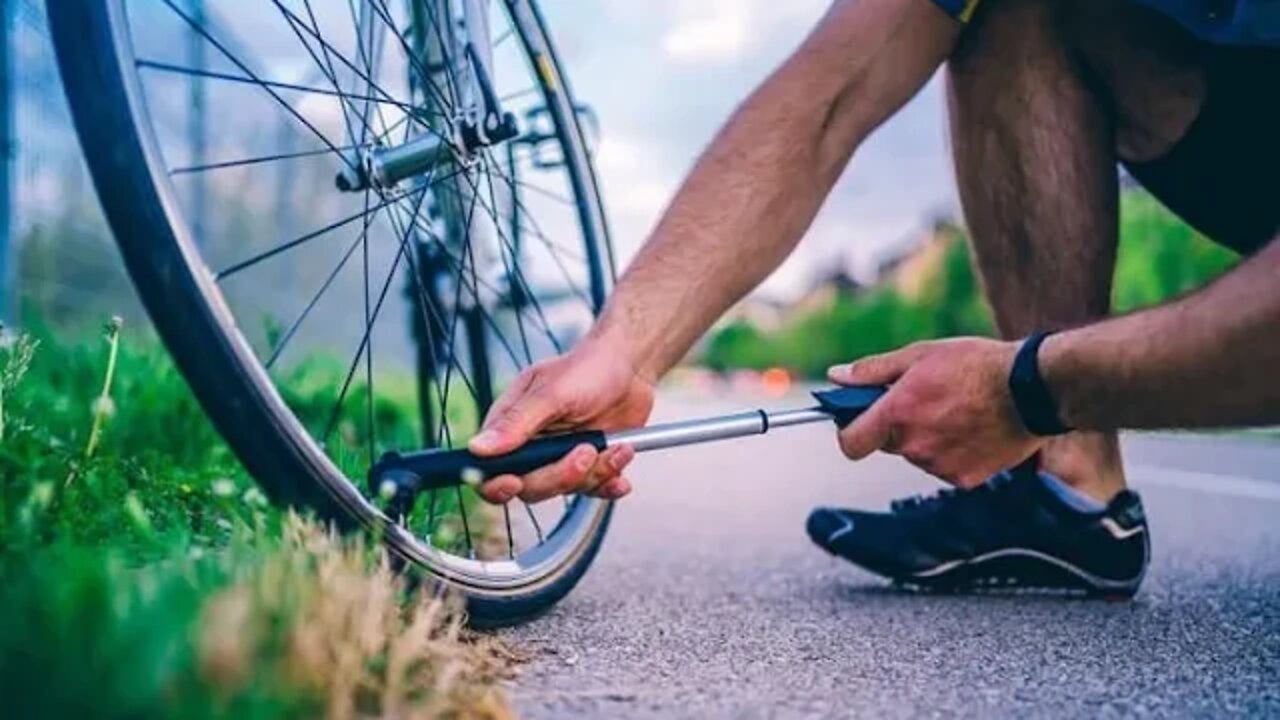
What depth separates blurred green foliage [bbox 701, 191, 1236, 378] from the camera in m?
17.3

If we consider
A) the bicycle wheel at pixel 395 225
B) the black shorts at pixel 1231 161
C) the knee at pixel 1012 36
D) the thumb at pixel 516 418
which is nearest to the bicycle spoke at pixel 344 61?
the bicycle wheel at pixel 395 225

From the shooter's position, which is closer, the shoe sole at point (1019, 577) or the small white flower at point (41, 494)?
the small white flower at point (41, 494)

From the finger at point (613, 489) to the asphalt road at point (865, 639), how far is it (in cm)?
16

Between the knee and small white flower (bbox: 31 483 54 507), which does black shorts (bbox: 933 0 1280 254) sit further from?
small white flower (bbox: 31 483 54 507)

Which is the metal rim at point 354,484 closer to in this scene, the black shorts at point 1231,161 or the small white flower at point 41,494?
the small white flower at point 41,494

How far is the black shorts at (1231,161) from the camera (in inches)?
83.4

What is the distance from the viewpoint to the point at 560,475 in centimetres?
177

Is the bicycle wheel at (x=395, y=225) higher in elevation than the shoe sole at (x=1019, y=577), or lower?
higher

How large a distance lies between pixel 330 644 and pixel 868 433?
2.87ft

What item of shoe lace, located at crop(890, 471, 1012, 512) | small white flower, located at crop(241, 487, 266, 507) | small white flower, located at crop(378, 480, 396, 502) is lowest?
shoe lace, located at crop(890, 471, 1012, 512)

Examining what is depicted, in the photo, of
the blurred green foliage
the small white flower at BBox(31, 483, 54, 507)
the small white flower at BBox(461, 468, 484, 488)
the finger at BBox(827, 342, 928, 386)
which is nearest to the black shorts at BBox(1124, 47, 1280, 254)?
the blurred green foliage

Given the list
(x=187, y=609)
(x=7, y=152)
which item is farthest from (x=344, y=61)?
(x=7, y=152)

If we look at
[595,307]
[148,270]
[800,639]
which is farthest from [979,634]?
[148,270]

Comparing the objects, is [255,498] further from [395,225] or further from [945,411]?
[945,411]
